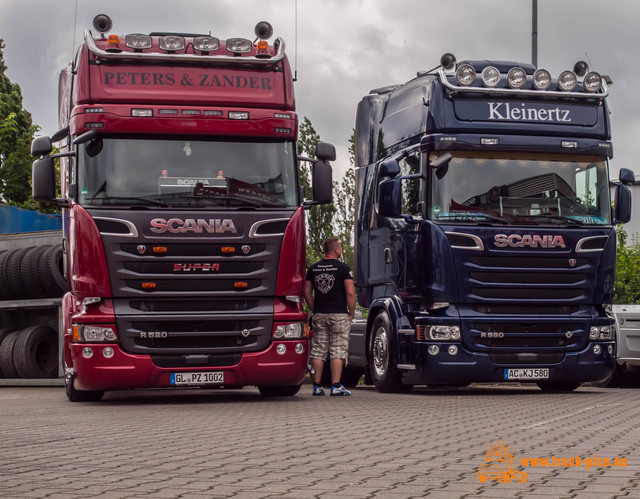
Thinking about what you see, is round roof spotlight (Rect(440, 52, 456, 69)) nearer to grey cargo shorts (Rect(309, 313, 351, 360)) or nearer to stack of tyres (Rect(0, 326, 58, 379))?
grey cargo shorts (Rect(309, 313, 351, 360))

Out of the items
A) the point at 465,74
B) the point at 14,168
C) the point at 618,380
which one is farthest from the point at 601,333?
the point at 14,168

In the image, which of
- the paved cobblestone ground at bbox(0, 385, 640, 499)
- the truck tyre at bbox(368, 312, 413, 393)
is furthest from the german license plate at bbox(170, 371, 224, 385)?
the truck tyre at bbox(368, 312, 413, 393)

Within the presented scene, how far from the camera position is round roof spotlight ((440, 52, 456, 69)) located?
1416cm

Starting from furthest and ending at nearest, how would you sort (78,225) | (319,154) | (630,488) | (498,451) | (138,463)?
(319,154), (78,225), (498,451), (138,463), (630,488)

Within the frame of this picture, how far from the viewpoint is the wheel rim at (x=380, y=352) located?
14.8 metres

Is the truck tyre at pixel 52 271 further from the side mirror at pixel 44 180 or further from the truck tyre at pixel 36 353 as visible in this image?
the side mirror at pixel 44 180

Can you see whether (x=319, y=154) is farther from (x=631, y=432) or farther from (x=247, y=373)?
(x=631, y=432)

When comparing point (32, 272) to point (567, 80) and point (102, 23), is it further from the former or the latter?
point (567, 80)

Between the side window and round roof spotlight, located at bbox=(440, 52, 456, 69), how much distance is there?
1.17m

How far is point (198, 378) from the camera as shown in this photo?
12.4 meters

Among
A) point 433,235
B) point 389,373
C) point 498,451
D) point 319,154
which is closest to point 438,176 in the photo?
point 433,235

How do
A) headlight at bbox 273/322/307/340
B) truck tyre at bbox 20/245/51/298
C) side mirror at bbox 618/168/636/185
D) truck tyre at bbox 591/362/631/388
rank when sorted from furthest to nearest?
truck tyre at bbox 20/245/51/298, truck tyre at bbox 591/362/631/388, side mirror at bbox 618/168/636/185, headlight at bbox 273/322/307/340

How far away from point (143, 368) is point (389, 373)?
12.4ft

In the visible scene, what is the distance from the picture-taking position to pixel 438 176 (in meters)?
13.7
